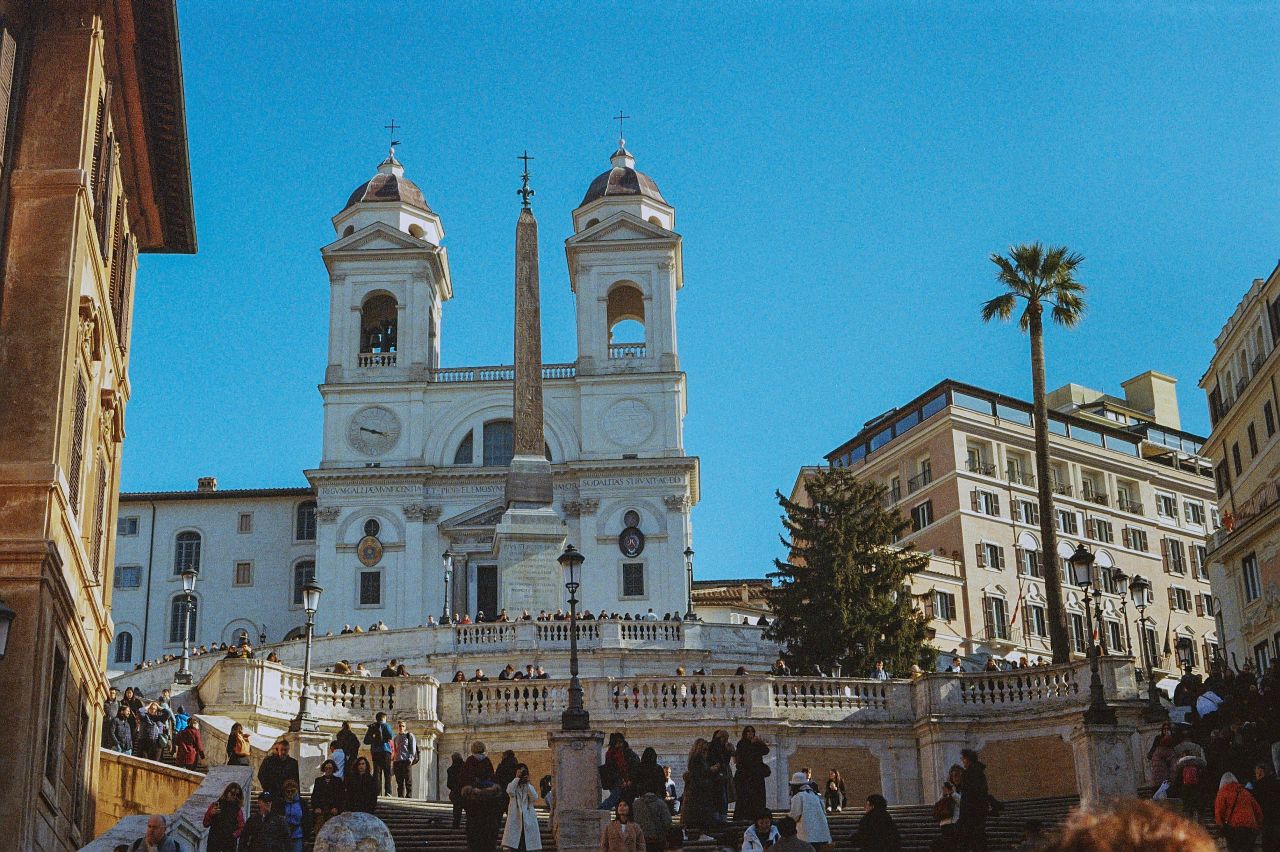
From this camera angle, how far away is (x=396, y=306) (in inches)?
3022

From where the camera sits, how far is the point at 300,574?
74000 millimetres

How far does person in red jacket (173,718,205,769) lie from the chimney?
7318 centimetres

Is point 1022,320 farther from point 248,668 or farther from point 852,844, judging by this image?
point 852,844

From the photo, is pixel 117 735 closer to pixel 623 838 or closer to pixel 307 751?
pixel 307 751

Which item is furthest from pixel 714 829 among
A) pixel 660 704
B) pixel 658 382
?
pixel 658 382

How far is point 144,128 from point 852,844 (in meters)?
14.6

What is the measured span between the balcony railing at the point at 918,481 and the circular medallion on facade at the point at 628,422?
45.6 feet

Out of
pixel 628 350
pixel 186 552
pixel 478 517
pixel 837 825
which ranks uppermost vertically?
pixel 628 350

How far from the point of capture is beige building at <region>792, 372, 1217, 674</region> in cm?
7369

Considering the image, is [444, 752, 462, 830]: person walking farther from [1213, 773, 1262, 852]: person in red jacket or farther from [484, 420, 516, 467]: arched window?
[484, 420, 516, 467]: arched window

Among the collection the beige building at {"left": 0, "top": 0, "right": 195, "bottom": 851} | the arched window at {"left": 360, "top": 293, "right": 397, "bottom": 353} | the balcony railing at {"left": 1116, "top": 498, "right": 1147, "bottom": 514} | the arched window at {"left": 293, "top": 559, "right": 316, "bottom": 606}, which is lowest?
the beige building at {"left": 0, "top": 0, "right": 195, "bottom": 851}

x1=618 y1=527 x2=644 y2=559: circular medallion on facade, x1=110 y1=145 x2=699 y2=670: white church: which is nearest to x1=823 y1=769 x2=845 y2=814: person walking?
x1=110 y1=145 x2=699 y2=670: white church

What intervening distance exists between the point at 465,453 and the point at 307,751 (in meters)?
45.9

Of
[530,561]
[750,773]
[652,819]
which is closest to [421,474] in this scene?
[530,561]
